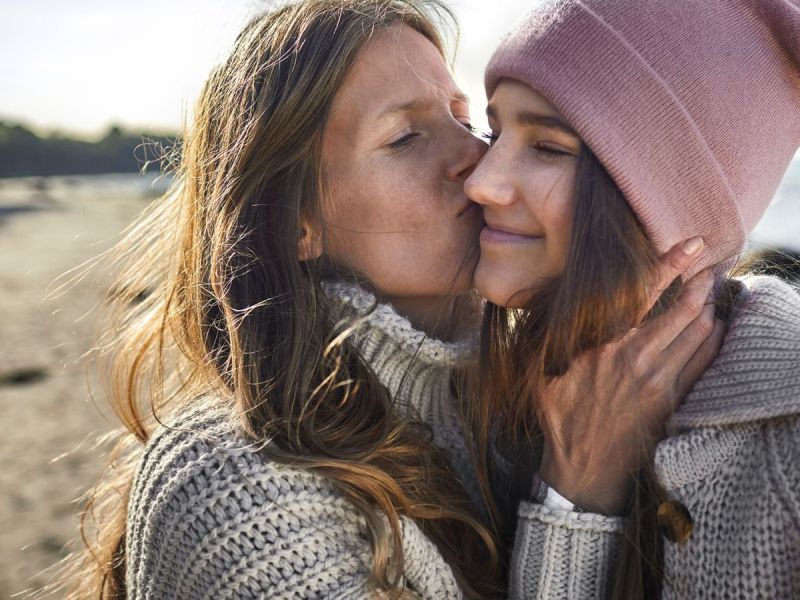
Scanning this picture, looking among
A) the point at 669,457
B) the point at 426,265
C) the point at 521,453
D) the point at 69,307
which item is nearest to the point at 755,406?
the point at 669,457

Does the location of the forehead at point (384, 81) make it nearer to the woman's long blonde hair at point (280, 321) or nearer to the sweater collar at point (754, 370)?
the woman's long blonde hair at point (280, 321)

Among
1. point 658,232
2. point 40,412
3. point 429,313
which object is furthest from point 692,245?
point 40,412

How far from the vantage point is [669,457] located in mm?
1609

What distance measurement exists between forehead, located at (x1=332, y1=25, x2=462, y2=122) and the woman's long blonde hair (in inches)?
1.3

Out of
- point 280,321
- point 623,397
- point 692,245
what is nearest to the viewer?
point 692,245

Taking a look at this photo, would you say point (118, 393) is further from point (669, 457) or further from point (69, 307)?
point (69, 307)

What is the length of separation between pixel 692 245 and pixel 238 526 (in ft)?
3.73

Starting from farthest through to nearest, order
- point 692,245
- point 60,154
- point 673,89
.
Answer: point 60,154 → point 692,245 → point 673,89

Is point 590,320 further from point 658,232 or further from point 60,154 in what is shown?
point 60,154

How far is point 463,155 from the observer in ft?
6.70

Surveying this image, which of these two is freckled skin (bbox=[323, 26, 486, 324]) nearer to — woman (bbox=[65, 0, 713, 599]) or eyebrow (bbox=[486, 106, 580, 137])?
woman (bbox=[65, 0, 713, 599])

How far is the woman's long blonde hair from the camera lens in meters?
1.74

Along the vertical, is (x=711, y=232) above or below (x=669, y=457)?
above

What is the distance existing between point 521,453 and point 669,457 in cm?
55
